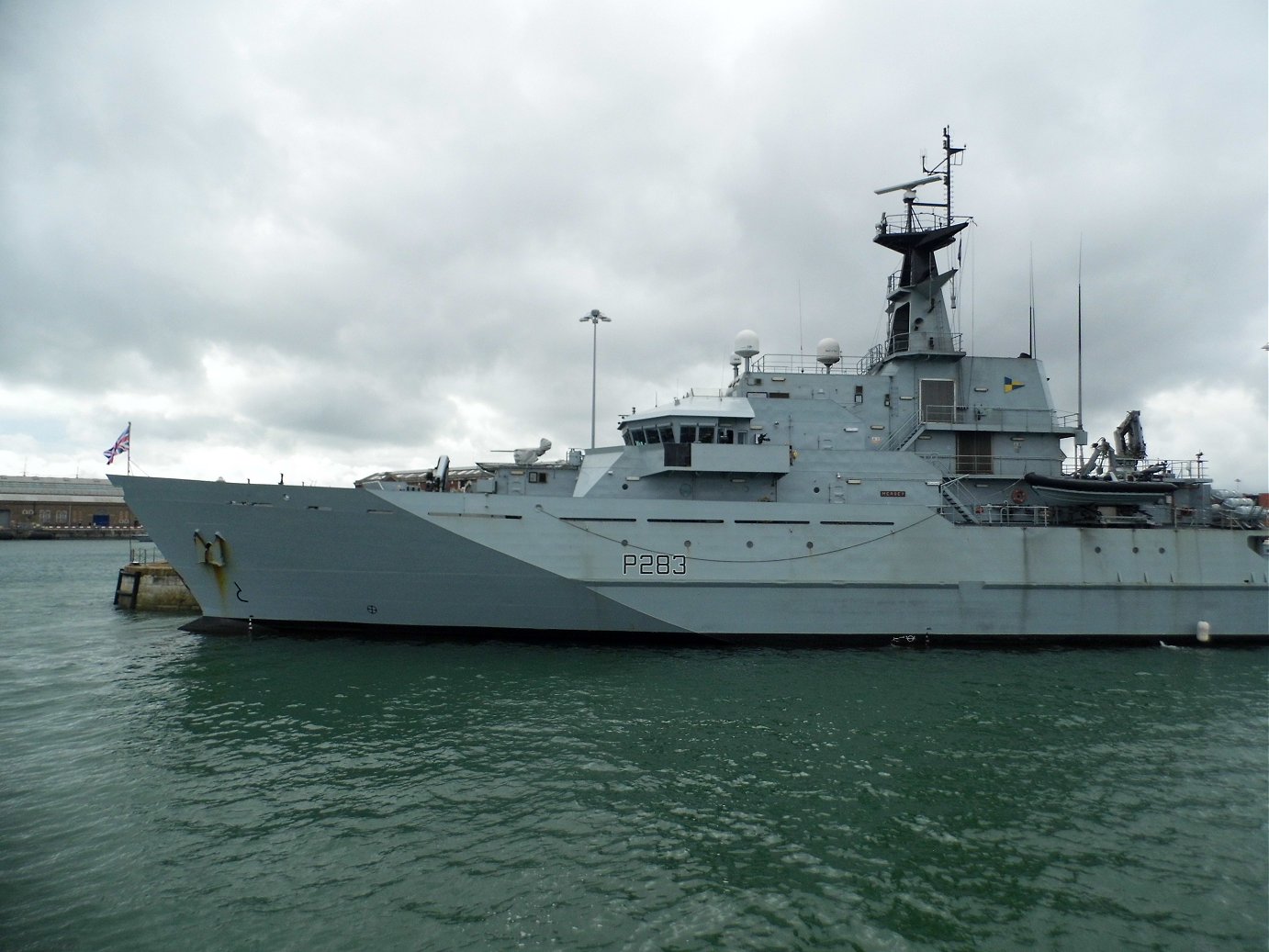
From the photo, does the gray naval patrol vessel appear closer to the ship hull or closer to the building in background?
the ship hull

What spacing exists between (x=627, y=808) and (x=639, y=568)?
6992 mm

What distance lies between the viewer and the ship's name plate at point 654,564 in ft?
44.3

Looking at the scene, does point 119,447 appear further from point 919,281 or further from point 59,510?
point 59,510

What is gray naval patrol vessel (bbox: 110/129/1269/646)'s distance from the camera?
43.8 ft

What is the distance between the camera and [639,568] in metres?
13.5

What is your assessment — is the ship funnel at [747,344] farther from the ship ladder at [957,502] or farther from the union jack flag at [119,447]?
the union jack flag at [119,447]

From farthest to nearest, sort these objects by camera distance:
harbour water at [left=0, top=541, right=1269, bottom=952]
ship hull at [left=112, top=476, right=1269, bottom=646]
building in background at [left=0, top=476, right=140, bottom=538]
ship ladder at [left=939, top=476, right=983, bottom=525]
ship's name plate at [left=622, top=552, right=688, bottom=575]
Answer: building in background at [left=0, top=476, right=140, bottom=538] < ship ladder at [left=939, top=476, right=983, bottom=525] < ship's name plate at [left=622, top=552, right=688, bottom=575] < ship hull at [left=112, top=476, right=1269, bottom=646] < harbour water at [left=0, top=541, right=1269, bottom=952]

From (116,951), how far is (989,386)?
1814 centimetres

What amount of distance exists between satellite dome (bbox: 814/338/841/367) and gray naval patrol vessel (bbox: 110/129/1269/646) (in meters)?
0.08

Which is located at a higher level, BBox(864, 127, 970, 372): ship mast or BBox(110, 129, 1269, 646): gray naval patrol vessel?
BBox(864, 127, 970, 372): ship mast

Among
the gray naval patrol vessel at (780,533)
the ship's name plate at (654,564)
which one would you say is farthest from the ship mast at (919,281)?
the ship's name plate at (654,564)

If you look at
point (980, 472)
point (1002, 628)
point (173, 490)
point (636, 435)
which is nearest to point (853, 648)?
point (1002, 628)

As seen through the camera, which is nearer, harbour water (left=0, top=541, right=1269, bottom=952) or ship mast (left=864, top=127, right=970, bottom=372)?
harbour water (left=0, top=541, right=1269, bottom=952)

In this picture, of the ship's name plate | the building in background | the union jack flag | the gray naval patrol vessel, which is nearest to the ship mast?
the gray naval patrol vessel
